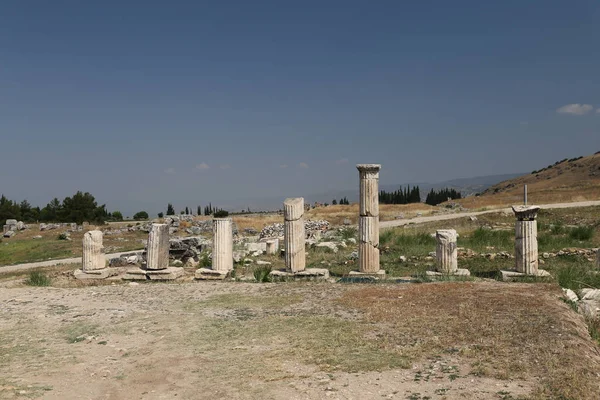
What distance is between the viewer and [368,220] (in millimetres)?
14664

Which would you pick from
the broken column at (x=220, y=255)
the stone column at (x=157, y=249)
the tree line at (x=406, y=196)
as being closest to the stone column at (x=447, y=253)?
the broken column at (x=220, y=255)

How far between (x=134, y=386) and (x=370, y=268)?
29.6 ft

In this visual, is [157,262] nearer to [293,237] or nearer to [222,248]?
[222,248]

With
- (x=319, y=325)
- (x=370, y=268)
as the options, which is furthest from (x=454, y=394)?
(x=370, y=268)

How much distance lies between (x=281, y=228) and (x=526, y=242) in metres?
19.6

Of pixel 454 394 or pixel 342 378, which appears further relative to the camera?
pixel 342 378

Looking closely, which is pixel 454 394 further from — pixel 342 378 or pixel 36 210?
pixel 36 210

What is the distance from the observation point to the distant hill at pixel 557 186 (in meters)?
42.1

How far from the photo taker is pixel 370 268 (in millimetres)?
14383

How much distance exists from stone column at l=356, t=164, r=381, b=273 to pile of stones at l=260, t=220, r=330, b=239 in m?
14.6

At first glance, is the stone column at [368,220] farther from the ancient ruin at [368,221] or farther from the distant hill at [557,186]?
the distant hill at [557,186]

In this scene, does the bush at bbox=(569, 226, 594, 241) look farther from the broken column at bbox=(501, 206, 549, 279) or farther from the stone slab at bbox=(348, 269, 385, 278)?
the stone slab at bbox=(348, 269, 385, 278)

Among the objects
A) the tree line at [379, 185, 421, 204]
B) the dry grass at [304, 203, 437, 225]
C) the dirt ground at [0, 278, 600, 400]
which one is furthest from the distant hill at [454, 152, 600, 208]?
the dirt ground at [0, 278, 600, 400]

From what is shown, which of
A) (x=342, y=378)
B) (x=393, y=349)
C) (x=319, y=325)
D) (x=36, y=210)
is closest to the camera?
(x=342, y=378)
